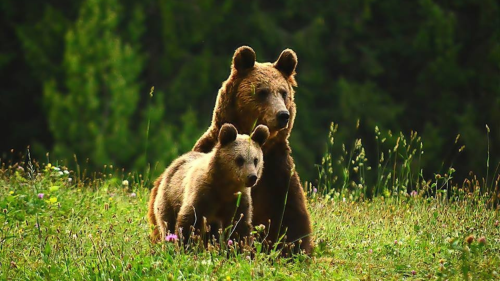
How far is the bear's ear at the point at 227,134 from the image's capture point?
17.0 ft

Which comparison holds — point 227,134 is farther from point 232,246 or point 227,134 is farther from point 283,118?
point 232,246

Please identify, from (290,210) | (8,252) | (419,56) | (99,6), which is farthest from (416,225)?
(419,56)

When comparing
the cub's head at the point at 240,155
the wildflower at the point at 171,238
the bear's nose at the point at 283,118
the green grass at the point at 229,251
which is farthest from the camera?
the bear's nose at the point at 283,118

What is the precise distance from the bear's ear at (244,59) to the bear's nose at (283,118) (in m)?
0.51

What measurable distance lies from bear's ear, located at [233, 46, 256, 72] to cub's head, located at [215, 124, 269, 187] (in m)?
0.68

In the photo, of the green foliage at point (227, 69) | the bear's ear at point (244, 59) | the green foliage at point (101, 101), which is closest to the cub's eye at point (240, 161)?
the bear's ear at point (244, 59)

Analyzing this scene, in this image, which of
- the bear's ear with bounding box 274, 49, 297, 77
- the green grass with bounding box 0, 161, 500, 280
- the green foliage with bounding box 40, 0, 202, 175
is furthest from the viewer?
the green foliage with bounding box 40, 0, 202, 175

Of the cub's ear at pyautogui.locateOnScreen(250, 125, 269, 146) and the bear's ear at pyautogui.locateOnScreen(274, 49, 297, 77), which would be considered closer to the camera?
the cub's ear at pyautogui.locateOnScreen(250, 125, 269, 146)

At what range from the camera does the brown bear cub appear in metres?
5.12

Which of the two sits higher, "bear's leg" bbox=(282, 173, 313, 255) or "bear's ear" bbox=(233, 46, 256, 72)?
"bear's ear" bbox=(233, 46, 256, 72)

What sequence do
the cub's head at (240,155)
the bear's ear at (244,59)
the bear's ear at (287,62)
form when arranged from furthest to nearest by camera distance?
A: the bear's ear at (287,62)
the bear's ear at (244,59)
the cub's head at (240,155)

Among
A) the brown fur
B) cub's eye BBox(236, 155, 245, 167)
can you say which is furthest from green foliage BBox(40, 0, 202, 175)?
cub's eye BBox(236, 155, 245, 167)

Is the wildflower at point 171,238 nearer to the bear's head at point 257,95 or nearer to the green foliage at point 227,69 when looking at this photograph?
the bear's head at point 257,95

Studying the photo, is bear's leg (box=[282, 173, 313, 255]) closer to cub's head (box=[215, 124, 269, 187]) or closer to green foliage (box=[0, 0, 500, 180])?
cub's head (box=[215, 124, 269, 187])
